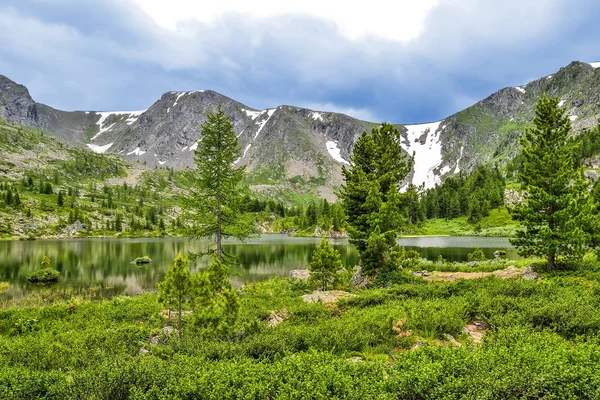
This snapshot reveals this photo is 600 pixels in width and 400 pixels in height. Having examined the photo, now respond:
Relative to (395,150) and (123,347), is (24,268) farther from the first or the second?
(395,150)

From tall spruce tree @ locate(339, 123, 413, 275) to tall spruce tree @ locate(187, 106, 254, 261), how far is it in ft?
31.5

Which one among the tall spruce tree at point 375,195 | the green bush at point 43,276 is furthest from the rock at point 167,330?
the green bush at point 43,276

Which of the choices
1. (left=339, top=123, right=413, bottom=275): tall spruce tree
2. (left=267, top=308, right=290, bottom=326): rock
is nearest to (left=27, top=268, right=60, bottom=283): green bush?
(left=267, top=308, right=290, bottom=326): rock

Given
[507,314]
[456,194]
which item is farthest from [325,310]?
[456,194]

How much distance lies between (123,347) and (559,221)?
27.2 meters

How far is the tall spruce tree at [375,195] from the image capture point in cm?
2508

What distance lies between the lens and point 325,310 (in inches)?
679

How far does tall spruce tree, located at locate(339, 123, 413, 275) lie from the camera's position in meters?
25.1

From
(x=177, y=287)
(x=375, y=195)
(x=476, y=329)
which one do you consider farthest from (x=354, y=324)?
(x=375, y=195)

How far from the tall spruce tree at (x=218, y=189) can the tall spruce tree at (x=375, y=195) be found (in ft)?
31.5

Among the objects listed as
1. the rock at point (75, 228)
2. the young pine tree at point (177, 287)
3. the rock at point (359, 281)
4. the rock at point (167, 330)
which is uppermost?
the young pine tree at point (177, 287)

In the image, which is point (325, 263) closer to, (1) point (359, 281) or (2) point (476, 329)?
(1) point (359, 281)

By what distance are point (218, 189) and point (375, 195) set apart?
1352 cm

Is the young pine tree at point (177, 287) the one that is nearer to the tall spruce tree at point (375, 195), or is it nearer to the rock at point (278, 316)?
the rock at point (278, 316)
